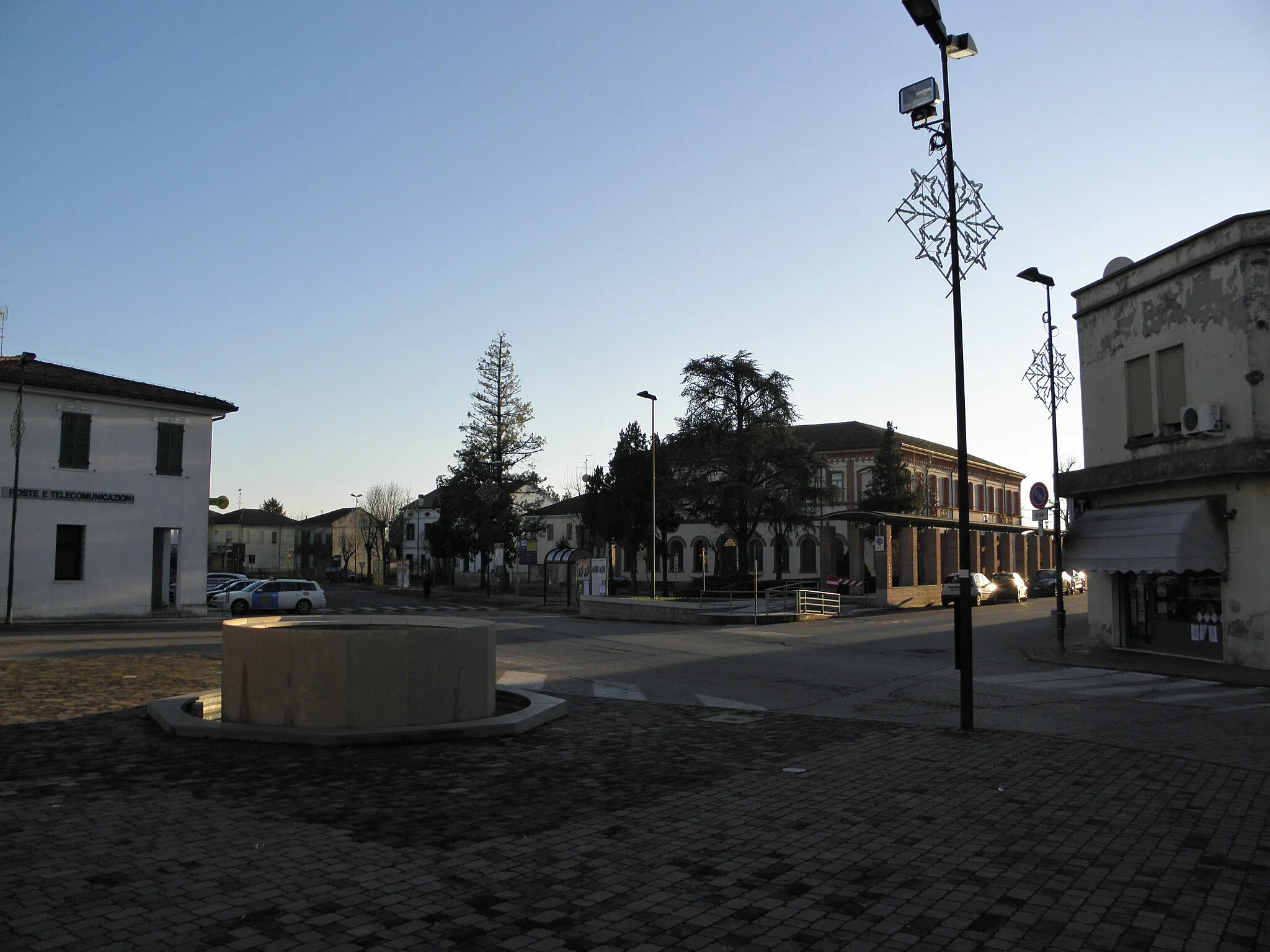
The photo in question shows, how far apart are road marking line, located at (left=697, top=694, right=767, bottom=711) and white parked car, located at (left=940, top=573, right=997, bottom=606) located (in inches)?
1102

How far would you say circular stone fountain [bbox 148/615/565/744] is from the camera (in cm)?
913

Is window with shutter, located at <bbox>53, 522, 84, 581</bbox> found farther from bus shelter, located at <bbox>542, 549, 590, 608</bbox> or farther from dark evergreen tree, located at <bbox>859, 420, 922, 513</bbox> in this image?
dark evergreen tree, located at <bbox>859, 420, 922, 513</bbox>

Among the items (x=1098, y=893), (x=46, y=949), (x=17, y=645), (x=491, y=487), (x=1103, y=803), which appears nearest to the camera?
(x=46, y=949)

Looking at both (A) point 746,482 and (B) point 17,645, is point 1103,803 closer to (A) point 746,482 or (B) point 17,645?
(B) point 17,645

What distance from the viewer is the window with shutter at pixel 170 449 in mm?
33688

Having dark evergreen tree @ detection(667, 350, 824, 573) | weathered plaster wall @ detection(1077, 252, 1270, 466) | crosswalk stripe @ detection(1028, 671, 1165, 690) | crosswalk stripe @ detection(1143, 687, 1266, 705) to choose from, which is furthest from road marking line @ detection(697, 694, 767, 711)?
dark evergreen tree @ detection(667, 350, 824, 573)

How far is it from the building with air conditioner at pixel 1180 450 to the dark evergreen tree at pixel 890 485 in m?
43.9

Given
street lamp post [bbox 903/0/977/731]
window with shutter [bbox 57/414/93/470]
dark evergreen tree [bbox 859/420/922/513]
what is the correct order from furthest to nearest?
dark evergreen tree [bbox 859/420/922/513]
window with shutter [bbox 57/414/93/470]
street lamp post [bbox 903/0/977/731]

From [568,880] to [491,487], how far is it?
56.3 meters

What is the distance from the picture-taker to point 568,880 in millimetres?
5105

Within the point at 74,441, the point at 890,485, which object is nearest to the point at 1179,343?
the point at 74,441

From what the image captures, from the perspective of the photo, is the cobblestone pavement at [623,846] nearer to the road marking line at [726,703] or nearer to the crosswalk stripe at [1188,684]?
the road marking line at [726,703]

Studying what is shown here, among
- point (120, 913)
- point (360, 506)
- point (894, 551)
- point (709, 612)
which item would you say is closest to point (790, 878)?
point (120, 913)

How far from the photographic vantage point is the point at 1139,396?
63.6ft
